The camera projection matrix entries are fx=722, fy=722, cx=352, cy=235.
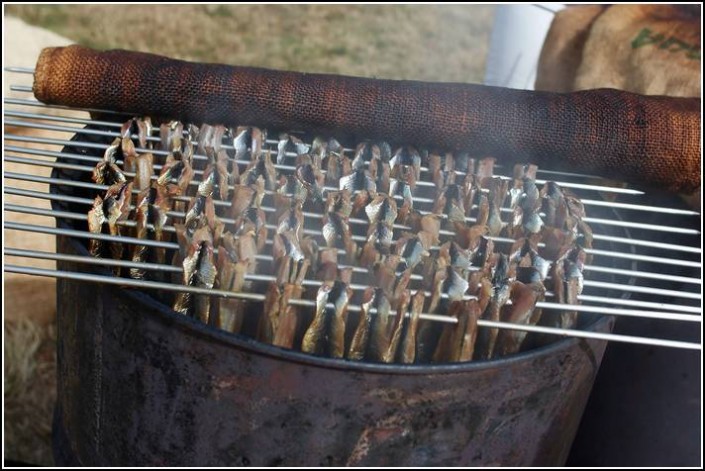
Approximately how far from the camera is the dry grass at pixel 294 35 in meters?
7.50

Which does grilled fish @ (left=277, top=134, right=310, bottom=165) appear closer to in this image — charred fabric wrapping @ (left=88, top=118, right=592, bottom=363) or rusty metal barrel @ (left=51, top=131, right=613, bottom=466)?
charred fabric wrapping @ (left=88, top=118, right=592, bottom=363)

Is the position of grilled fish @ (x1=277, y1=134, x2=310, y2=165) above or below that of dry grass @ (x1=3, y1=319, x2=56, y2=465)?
above

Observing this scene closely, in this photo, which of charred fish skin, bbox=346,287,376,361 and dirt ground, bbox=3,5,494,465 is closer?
charred fish skin, bbox=346,287,376,361

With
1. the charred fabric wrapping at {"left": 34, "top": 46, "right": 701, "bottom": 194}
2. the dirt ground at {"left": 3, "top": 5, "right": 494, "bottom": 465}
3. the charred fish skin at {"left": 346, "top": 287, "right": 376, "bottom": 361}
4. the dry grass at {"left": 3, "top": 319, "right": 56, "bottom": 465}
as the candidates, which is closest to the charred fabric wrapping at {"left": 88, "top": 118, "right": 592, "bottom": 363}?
the charred fish skin at {"left": 346, "top": 287, "right": 376, "bottom": 361}

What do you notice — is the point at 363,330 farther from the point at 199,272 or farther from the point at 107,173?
the point at 107,173

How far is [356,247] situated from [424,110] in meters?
0.74

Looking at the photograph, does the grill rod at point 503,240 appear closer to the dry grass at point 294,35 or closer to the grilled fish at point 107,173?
the grilled fish at point 107,173

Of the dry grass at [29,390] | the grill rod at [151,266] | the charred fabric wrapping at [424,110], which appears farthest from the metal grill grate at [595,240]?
the dry grass at [29,390]

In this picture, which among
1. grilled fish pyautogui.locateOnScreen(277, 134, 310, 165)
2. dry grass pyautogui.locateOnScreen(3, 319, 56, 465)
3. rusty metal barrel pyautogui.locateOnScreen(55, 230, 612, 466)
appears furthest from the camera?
dry grass pyautogui.locateOnScreen(3, 319, 56, 465)

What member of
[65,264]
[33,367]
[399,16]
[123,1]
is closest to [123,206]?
[65,264]

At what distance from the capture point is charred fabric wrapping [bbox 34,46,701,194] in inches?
94.3

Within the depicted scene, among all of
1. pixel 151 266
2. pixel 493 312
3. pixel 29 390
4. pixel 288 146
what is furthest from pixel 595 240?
pixel 29 390

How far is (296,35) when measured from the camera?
8203 millimetres

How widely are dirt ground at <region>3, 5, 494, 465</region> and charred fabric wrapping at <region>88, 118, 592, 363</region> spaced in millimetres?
5213
